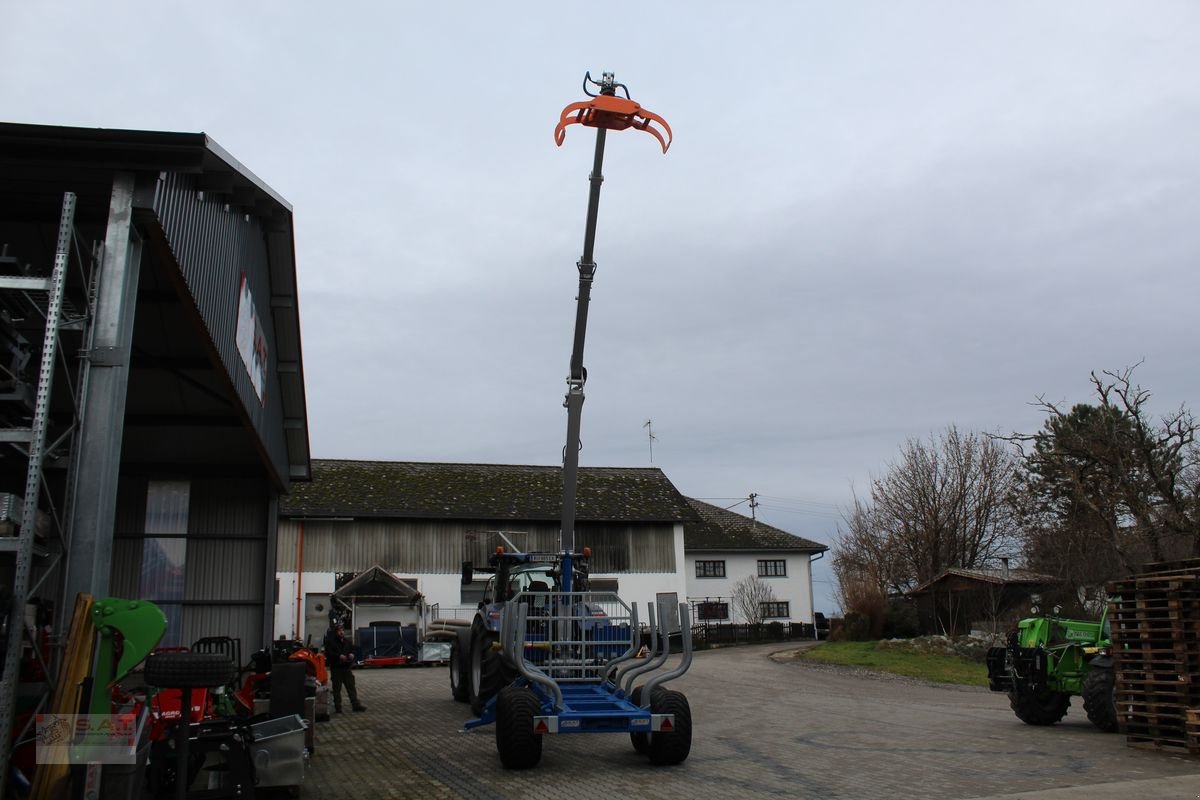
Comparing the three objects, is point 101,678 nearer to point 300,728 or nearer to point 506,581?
point 300,728

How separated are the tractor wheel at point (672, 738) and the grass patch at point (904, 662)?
13356 mm

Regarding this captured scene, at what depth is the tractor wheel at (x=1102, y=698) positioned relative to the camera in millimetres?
12797

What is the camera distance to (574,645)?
476 inches

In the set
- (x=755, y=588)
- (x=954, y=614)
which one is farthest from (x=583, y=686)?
(x=755, y=588)

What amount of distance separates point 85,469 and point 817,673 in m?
20.6

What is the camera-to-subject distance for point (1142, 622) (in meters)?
11.9

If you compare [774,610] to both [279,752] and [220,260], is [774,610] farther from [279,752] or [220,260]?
[279,752]

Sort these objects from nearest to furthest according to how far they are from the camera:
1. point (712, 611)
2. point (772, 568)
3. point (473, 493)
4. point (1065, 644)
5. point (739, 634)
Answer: point (1065, 644), point (473, 493), point (739, 634), point (712, 611), point (772, 568)

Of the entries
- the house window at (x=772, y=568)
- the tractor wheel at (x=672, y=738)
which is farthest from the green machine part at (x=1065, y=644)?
the house window at (x=772, y=568)

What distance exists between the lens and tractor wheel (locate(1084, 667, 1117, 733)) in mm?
12797

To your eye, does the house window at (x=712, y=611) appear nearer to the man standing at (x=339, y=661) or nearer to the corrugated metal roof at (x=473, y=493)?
the corrugated metal roof at (x=473, y=493)

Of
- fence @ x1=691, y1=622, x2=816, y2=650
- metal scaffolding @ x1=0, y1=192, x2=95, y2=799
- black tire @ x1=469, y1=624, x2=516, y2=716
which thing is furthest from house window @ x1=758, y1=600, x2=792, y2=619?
metal scaffolding @ x1=0, y1=192, x2=95, y2=799

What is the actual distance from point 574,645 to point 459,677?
4.92 metres

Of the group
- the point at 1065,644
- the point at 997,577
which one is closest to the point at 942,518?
the point at 997,577
